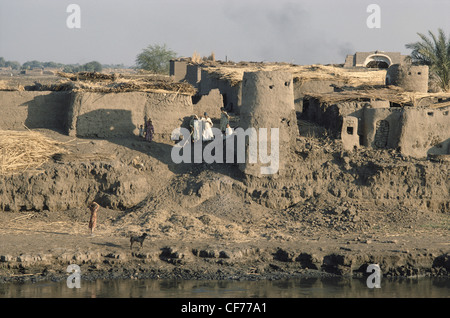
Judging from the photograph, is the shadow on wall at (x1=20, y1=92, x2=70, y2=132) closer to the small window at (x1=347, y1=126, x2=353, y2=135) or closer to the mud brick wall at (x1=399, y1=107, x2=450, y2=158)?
the small window at (x1=347, y1=126, x2=353, y2=135)

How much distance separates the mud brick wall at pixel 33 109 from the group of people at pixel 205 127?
2.91 m

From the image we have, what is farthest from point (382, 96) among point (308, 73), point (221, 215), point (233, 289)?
point (233, 289)

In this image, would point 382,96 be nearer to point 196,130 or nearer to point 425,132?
point 425,132

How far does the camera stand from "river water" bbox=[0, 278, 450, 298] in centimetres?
1301

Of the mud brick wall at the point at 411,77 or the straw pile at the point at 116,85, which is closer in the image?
the straw pile at the point at 116,85

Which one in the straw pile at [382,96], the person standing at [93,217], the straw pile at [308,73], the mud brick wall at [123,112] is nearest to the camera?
the person standing at [93,217]

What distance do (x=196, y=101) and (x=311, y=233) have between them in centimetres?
596

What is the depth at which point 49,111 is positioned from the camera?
18.1 meters

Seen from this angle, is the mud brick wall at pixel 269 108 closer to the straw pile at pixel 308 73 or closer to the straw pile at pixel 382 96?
the straw pile at pixel 382 96

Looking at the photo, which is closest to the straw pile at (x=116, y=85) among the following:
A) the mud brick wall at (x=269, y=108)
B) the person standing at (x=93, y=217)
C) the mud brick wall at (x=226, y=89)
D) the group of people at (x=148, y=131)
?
the group of people at (x=148, y=131)

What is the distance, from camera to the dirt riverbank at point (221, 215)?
1412cm

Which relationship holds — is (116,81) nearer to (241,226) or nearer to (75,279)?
(241,226)
